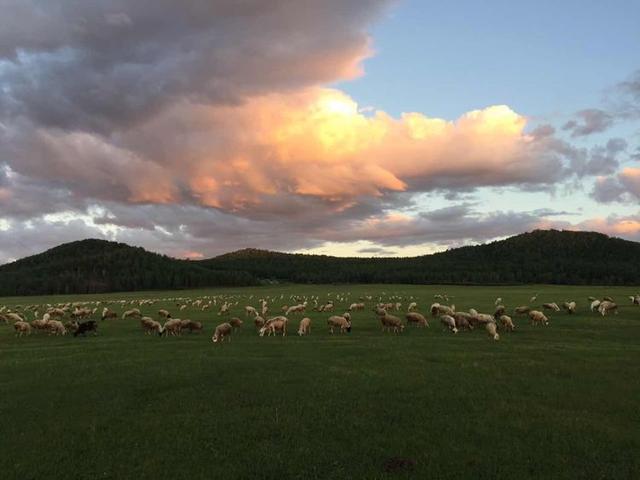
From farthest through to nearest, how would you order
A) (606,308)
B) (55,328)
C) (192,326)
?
(606,308) → (55,328) → (192,326)

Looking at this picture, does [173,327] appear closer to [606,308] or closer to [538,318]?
[538,318]

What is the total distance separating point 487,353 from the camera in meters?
22.8

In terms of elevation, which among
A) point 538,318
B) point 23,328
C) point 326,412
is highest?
point 23,328

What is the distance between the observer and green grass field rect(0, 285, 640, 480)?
1091cm

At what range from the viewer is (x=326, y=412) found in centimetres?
1415

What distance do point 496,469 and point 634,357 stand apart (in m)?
14.9

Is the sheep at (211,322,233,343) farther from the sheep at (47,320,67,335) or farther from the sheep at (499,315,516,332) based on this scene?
the sheep at (499,315,516,332)

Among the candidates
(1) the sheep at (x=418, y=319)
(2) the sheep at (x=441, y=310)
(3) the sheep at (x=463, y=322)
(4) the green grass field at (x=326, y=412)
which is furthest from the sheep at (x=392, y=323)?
(2) the sheep at (x=441, y=310)

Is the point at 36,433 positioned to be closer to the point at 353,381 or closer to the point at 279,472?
the point at 279,472

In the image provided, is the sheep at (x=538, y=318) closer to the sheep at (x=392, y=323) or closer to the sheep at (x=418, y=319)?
the sheep at (x=418, y=319)

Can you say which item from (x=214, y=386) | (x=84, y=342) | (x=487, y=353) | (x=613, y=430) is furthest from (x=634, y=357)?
(x=84, y=342)

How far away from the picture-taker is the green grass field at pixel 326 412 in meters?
10.9

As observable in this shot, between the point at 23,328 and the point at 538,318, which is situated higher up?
the point at 23,328

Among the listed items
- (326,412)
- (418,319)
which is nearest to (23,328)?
(418,319)
